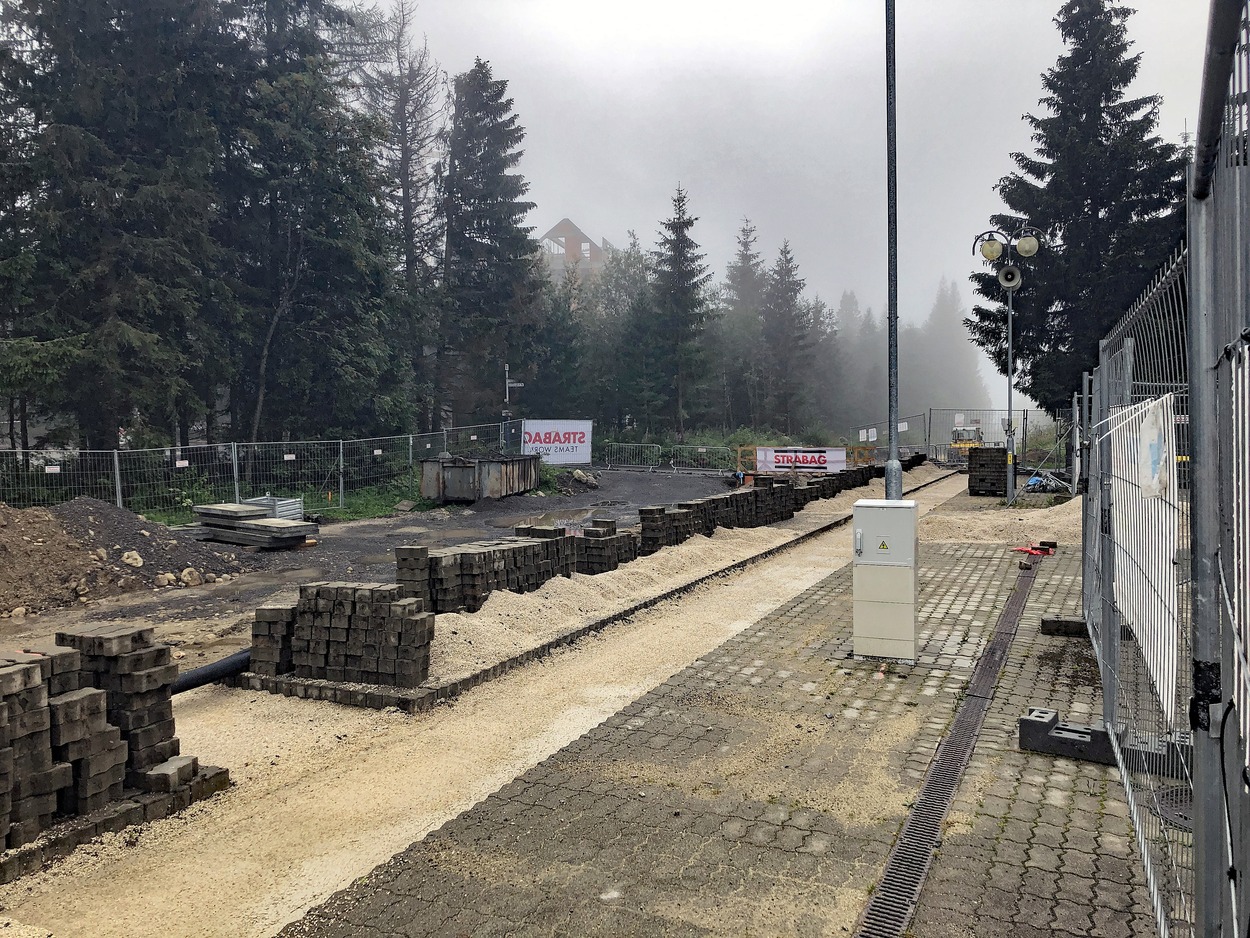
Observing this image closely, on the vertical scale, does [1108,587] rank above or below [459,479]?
below

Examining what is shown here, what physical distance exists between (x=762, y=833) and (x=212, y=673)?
5.94m

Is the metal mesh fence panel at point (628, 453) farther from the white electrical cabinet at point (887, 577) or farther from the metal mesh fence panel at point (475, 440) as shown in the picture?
the white electrical cabinet at point (887, 577)

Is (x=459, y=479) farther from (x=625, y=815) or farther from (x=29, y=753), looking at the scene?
(x=625, y=815)

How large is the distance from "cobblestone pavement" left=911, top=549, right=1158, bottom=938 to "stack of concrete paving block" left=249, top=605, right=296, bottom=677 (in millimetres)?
6567

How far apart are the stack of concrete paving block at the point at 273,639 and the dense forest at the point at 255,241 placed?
2299 cm

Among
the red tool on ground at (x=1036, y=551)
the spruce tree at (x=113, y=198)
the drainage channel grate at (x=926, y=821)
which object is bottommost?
the drainage channel grate at (x=926, y=821)

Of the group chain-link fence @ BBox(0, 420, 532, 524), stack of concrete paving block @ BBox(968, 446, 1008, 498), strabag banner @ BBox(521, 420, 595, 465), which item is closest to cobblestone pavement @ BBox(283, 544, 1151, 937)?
chain-link fence @ BBox(0, 420, 532, 524)

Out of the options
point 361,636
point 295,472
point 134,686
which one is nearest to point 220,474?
point 295,472

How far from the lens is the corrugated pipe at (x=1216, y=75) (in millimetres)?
1761

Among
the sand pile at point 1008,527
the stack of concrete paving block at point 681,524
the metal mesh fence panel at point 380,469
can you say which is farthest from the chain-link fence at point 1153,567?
the metal mesh fence panel at point 380,469

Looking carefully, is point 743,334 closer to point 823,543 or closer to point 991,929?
point 823,543

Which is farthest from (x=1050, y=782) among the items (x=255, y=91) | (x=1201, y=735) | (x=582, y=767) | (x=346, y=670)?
(x=255, y=91)

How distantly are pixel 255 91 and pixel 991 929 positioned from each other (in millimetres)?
39124

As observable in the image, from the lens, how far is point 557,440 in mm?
40875
